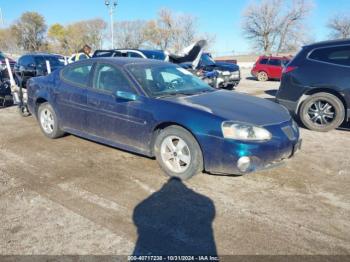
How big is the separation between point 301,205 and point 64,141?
419cm

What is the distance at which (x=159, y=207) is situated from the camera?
3.63 metres

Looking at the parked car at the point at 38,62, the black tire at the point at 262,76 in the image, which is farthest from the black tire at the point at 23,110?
the black tire at the point at 262,76

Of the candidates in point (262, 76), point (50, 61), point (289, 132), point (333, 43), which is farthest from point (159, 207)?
point (262, 76)

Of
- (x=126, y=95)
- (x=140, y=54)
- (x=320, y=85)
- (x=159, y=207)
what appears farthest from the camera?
(x=140, y=54)

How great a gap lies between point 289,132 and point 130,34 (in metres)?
64.7

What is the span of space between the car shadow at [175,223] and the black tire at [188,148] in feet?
0.62

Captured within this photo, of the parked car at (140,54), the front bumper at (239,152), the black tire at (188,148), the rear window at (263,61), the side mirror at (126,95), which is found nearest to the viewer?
the front bumper at (239,152)

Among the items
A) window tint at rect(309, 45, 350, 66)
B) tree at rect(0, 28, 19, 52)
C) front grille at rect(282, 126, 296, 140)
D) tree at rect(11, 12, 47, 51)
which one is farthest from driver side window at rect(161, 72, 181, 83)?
tree at rect(0, 28, 19, 52)

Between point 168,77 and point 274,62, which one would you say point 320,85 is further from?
point 274,62

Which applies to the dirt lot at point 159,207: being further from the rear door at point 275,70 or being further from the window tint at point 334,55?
the rear door at point 275,70

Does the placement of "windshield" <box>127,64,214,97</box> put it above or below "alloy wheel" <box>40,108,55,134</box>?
above

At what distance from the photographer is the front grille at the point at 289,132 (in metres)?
4.28

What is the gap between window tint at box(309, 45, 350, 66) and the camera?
6723 mm

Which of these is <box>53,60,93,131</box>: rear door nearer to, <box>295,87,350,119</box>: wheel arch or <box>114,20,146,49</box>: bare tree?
<box>295,87,350,119</box>: wheel arch
